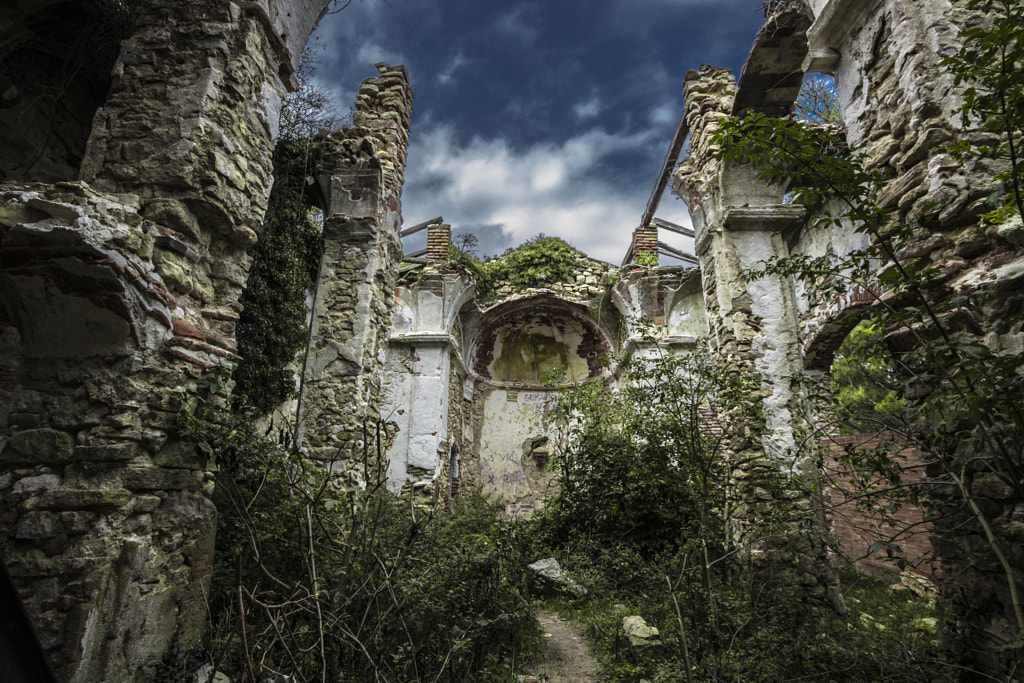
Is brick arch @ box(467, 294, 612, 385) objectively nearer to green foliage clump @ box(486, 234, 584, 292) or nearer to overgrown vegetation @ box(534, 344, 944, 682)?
green foliage clump @ box(486, 234, 584, 292)

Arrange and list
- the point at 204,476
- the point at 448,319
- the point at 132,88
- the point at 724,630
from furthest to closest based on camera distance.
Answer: the point at 448,319 → the point at 724,630 → the point at 132,88 → the point at 204,476

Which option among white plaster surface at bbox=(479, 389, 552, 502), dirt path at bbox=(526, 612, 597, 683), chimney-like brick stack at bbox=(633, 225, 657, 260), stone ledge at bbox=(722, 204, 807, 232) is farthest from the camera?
white plaster surface at bbox=(479, 389, 552, 502)

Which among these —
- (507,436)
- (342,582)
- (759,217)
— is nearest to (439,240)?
(507,436)

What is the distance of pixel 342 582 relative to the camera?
253cm

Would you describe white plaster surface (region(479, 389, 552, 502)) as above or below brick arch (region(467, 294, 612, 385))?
below

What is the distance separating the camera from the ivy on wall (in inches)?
220

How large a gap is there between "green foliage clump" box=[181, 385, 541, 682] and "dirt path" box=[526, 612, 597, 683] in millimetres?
192

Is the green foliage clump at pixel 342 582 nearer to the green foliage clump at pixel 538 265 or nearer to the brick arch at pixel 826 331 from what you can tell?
the brick arch at pixel 826 331

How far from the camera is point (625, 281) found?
1148 centimetres

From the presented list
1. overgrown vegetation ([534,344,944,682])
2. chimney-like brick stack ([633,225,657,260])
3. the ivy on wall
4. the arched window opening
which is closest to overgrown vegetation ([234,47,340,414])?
the ivy on wall

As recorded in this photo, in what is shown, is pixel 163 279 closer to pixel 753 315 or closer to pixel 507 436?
pixel 753 315

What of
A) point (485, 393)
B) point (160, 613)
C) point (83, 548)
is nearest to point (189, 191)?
point (83, 548)

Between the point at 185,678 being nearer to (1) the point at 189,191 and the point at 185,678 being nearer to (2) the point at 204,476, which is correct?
(2) the point at 204,476

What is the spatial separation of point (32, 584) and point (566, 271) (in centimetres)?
1157
